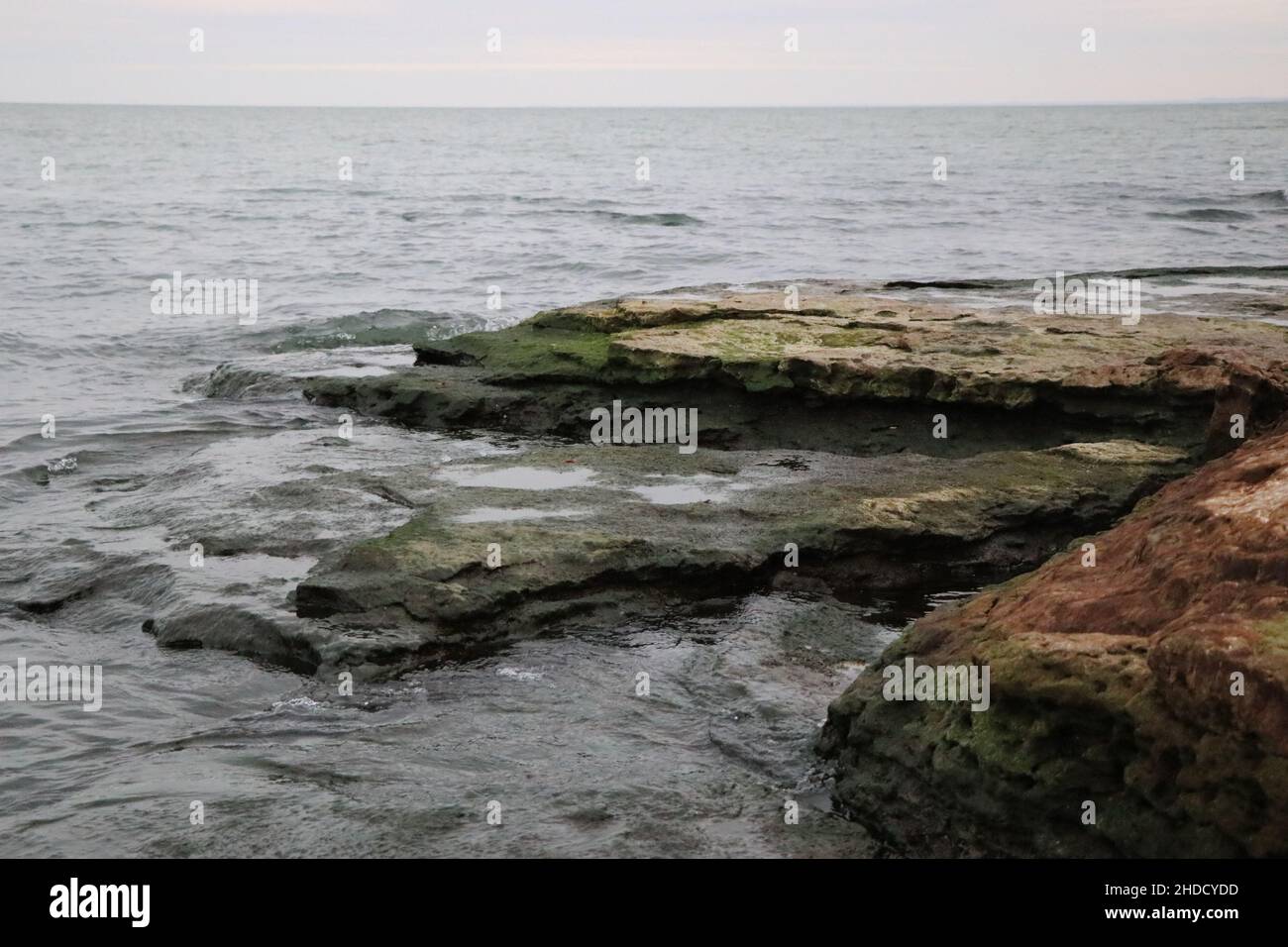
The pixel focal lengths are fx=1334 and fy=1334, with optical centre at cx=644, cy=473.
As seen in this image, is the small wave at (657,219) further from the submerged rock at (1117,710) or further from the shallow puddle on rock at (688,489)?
the submerged rock at (1117,710)

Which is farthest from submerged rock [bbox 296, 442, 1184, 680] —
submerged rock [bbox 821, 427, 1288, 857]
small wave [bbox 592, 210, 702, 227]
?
small wave [bbox 592, 210, 702, 227]

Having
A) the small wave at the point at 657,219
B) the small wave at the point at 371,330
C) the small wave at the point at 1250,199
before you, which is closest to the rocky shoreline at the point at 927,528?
the small wave at the point at 371,330

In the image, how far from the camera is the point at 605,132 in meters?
127

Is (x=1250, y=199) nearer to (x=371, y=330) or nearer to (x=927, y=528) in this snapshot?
(x=371, y=330)

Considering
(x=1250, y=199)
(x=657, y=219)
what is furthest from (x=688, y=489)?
(x=1250, y=199)

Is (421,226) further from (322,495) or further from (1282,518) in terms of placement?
(1282,518)

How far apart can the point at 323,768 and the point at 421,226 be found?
31.0 meters

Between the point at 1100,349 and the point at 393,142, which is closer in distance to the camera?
the point at 1100,349

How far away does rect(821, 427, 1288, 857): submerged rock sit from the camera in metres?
Result: 3.92

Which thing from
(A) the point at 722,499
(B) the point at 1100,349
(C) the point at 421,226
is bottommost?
(A) the point at 722,499

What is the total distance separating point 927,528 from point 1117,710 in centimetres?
361

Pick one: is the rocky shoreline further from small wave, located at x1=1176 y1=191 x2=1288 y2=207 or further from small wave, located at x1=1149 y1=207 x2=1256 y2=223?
small wave, located at x1=1176 y1=191 x2=1288 y2=207

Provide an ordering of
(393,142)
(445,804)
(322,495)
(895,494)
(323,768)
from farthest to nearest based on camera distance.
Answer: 1. (393,142)
2. (322,495)
3. (895,494)
4. (323,768)
5. (445,804)
